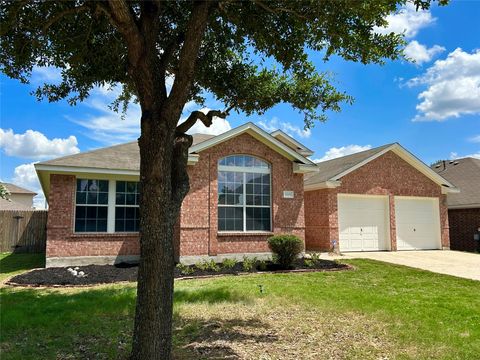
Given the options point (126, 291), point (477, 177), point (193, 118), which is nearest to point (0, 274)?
point (126, 291)

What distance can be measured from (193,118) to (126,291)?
5.25m

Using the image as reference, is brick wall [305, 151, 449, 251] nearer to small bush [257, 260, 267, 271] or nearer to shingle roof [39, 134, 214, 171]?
small bush [257, 260, 267, 271]

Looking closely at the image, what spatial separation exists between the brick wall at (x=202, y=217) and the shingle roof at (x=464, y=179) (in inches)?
413

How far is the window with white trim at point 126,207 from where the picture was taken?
14281 millimetres

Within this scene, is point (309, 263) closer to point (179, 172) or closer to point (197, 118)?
point (197, 118)

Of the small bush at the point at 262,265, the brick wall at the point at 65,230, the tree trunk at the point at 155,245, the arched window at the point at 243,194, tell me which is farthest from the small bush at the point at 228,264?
the tree trunk at the point at 155,245

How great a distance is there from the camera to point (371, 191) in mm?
18672

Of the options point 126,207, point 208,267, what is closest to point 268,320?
point 208,267

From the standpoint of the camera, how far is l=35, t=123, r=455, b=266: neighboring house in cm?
1347

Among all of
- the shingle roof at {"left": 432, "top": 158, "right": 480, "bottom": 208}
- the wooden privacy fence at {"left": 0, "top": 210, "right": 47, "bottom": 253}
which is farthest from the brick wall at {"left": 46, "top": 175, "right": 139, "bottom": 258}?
the shingle roof at {"left": 432, "top": 158, "right": 480, "bottom": 208}

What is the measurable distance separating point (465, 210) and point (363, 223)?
6.47 metres

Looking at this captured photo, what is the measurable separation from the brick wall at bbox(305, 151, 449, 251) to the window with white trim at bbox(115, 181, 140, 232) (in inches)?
335

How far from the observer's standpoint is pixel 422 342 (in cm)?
571

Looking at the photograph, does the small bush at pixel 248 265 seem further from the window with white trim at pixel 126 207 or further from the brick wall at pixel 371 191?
the brick wall at pixel 371 191
